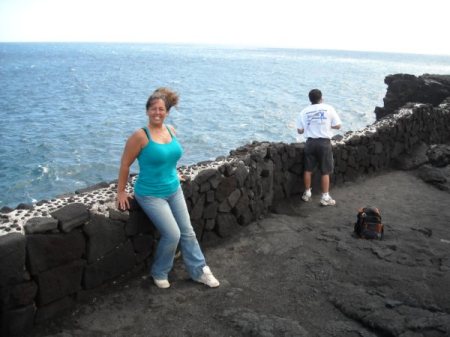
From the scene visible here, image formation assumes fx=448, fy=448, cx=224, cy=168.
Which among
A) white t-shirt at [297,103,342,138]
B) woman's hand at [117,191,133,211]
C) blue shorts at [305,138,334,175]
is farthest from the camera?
blue shorts at [305,138,334,175]

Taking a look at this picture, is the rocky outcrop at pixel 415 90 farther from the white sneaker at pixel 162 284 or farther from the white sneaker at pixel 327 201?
the white sneaker at pixel 162 284

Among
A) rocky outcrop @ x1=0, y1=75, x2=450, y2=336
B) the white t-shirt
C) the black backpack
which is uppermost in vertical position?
the white t-shirt

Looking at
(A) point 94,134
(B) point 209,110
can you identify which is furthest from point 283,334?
(B) point 209,110

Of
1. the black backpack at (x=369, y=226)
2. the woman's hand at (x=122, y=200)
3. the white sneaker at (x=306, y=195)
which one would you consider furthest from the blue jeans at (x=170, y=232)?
the white sneaker at (x=306, y=195)

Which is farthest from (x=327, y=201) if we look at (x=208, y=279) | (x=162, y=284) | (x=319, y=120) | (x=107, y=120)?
(x=107, y=120)

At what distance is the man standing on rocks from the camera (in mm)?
8273

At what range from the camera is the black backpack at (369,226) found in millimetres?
6947

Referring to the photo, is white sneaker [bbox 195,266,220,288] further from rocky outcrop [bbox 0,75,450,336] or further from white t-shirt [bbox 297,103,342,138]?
white t-shirt [bbox 297,103,342,138]

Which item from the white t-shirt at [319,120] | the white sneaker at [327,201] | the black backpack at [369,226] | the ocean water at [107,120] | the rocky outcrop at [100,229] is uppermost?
the white t-shirt at [319,120]

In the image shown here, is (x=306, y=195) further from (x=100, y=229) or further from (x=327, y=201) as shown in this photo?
(x=100, y=229)

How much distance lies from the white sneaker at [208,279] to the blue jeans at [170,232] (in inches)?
2.0

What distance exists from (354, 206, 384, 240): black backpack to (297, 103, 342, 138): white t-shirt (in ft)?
6.17

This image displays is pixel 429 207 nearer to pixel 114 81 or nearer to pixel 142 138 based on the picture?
pixel 142 138

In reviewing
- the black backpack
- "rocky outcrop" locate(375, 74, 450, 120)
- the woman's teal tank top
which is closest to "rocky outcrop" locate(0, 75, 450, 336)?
the woman's teal tank top
